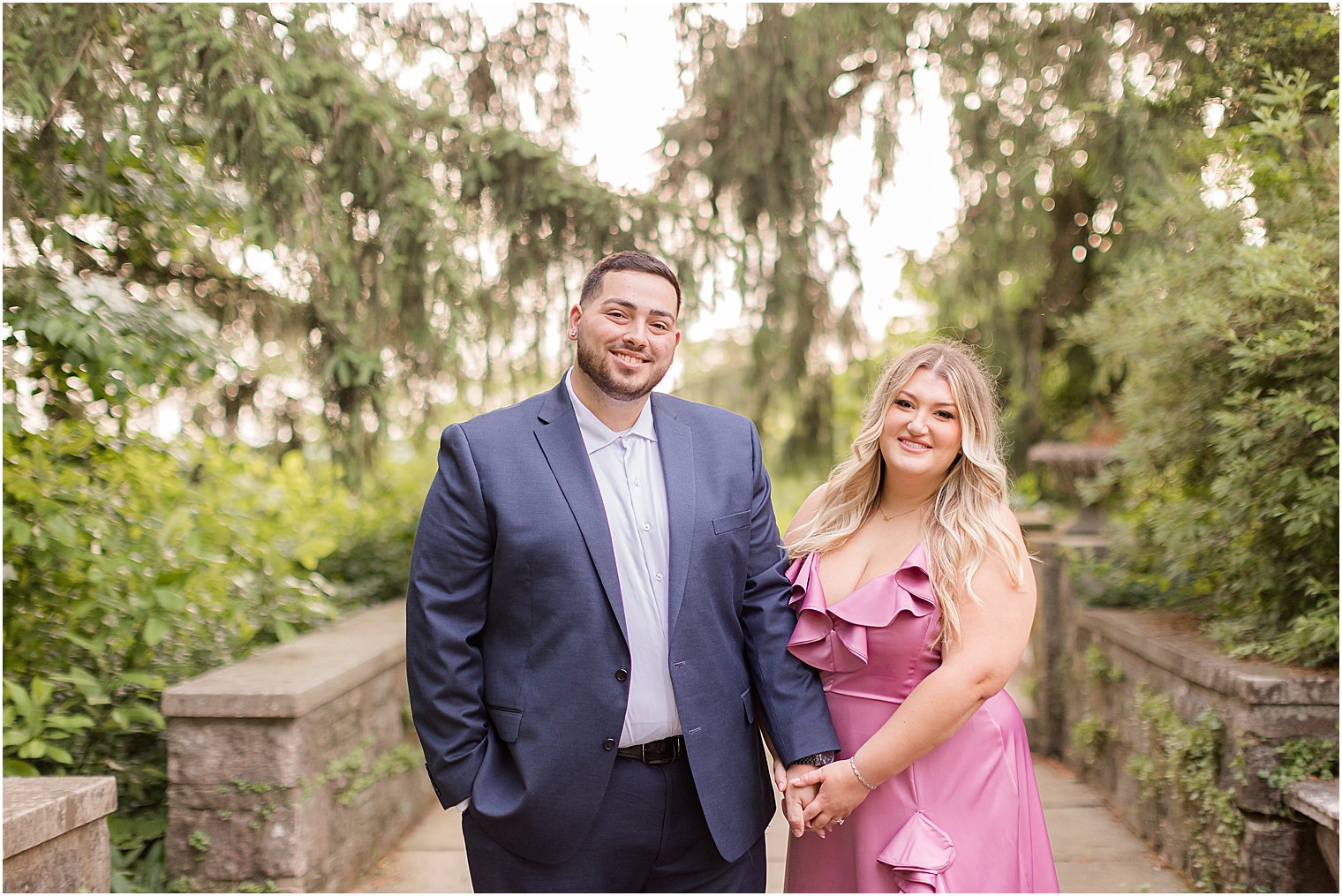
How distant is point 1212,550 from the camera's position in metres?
3.93

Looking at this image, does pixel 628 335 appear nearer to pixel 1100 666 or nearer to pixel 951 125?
pixel 1100 666

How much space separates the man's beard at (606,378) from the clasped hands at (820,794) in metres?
0.91

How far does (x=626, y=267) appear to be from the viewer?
222 centimetres

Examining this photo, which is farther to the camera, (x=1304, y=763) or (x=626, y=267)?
(x=1304, y=763)

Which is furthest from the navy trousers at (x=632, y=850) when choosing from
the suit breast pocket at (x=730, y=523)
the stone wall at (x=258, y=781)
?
the stone wall at (x=258, y=781)

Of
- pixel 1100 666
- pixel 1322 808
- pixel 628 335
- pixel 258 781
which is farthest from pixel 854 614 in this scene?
pixel 1100 666

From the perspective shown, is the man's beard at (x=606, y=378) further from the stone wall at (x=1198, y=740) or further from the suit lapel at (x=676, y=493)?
the stone wall at (x=1198, y=740)

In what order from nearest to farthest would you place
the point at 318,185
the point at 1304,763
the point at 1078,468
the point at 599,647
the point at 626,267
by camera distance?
the point at 599,647 < the point at 626,267 < the point at 1304,763 < the point at 318,185 < the point at 1078,468

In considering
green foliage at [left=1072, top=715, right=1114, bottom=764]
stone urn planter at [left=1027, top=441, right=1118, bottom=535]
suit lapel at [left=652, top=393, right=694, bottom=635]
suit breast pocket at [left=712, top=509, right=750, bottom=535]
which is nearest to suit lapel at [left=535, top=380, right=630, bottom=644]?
suit lapel at [left=652, top=393, right=694, bottom=635]

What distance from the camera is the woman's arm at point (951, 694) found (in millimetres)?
2164

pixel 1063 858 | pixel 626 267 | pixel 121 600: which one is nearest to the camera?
pixel 626 267

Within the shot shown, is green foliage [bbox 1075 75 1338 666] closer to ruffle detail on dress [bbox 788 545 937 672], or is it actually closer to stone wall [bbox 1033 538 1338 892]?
stone wall [bbox 1033 538 1338 892]

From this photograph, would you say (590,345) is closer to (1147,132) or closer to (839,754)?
(839,754)

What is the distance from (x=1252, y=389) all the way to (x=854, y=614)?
2.30m
